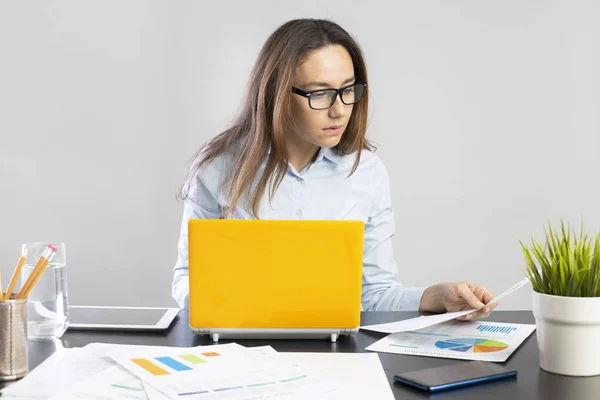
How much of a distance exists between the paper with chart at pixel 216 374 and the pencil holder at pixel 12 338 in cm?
15

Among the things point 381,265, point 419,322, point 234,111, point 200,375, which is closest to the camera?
point 200,375

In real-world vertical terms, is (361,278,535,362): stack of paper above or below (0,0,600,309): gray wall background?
below

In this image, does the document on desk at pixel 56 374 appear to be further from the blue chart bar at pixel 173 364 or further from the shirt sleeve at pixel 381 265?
the shirt sleeve at pixel 381 265

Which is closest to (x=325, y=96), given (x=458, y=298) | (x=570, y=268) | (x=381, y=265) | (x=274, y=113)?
(x=274, y=113)

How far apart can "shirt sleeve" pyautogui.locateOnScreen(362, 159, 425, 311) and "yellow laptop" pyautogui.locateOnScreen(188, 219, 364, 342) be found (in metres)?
0.43

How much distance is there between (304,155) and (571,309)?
Answer: 3.84 ft

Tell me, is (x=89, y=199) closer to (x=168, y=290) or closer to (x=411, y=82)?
(x=168, y=290)

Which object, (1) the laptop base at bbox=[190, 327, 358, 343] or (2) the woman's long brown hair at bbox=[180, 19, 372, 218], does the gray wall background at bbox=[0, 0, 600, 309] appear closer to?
(2) the woman's long brown hair at bbox=[180, 19, 372, 218]

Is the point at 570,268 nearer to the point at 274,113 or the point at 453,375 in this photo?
the point at 453,375

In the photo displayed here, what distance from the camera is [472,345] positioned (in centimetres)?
132

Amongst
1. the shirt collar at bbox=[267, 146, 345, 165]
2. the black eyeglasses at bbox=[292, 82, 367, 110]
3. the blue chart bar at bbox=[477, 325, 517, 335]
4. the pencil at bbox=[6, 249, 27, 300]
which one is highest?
the black eyeglasses at bbox=[292, 82, 367, 110]

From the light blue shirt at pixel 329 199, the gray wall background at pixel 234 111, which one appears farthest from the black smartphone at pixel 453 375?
the gray wall background at pixel 234 111

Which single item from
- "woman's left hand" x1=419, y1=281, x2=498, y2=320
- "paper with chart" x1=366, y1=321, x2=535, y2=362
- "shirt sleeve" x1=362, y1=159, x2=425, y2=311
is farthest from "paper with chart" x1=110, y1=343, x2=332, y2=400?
"shirt sleeve" x1=362, y1=159, x2=425, y2=311

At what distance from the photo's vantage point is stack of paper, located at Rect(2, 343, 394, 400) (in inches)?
40.3
